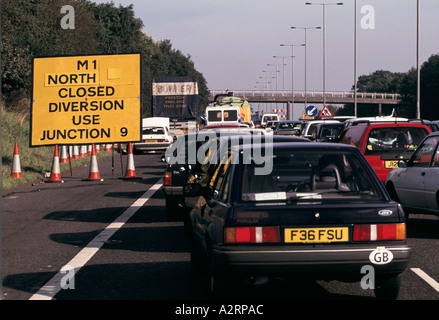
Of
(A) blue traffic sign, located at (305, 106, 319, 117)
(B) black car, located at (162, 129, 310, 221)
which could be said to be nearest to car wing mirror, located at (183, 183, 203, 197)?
(B) black car, located at (162, 129, 310, 221)

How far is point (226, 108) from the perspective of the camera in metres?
46.7

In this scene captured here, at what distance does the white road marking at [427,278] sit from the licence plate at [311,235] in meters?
1.73

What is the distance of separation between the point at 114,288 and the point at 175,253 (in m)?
2.26

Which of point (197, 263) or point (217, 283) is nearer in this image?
point (217, 283)

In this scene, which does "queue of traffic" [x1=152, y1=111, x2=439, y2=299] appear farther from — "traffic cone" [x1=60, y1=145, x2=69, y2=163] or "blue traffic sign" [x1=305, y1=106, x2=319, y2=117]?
"blue traffic sign" [x1=305, y1=106, x2=319, y2=117]

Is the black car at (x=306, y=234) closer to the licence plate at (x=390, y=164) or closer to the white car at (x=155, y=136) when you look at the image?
the licence plate at (x=390, y=164)

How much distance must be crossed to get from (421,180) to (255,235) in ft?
21.4

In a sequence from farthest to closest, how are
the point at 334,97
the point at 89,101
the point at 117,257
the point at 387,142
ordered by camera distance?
1. the point at 334,97
2. the point at 89,101
3. the point at 387,142
4. the point at 117,257

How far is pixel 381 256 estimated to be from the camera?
625cm

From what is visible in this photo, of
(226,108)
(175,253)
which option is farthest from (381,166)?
(226,108)

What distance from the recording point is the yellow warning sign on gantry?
22.0 metres

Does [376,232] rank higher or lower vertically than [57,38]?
lower

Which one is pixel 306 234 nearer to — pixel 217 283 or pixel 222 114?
pixel 217 283

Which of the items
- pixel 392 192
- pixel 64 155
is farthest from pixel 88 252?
pixel 64 155
